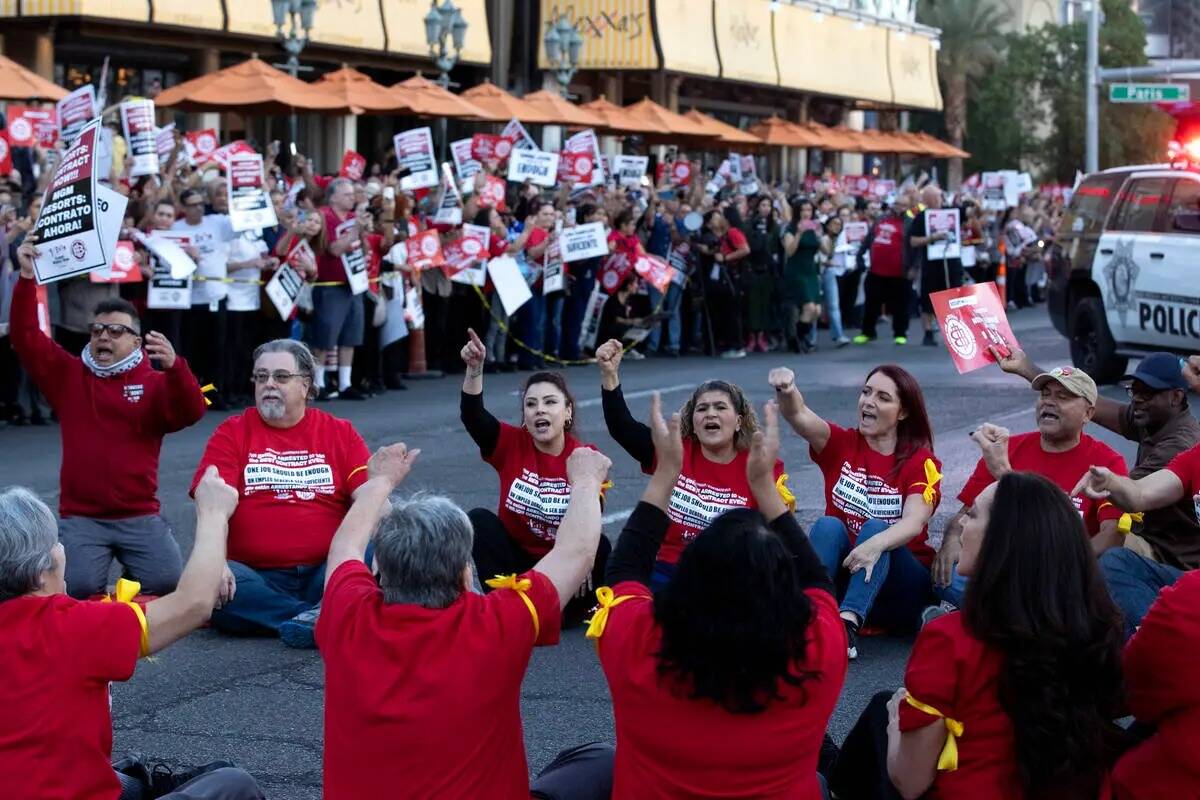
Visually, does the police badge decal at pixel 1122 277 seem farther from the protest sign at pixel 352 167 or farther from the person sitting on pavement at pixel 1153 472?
the person sitting on pavement at pixel 1153 472

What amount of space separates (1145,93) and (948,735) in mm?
30105

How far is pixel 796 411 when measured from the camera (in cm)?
778

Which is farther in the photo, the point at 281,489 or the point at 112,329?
the point at 112,329

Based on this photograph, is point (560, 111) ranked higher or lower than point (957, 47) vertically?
lower

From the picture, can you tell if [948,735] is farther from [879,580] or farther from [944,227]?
[944,227]

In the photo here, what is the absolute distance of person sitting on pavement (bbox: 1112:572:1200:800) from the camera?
4.56 metres

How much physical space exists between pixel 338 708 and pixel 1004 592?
1547mm

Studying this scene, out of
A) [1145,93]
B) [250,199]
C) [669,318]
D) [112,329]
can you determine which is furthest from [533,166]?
[1145,93]

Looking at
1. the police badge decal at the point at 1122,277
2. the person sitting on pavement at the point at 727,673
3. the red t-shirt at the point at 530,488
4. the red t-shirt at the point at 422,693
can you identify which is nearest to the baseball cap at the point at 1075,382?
the red t-shirt at the point at 530,488

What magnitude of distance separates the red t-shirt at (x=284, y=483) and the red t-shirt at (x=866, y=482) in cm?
194

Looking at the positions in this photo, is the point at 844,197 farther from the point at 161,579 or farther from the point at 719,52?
the point at 161,579

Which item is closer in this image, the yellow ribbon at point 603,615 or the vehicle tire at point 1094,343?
the yellow ribbon at point 603,615

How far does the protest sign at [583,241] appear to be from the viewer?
19.1 m

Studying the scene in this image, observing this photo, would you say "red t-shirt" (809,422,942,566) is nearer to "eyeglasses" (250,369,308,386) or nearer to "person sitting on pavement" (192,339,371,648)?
"person sitting on pavement" (192,339,371,648)
